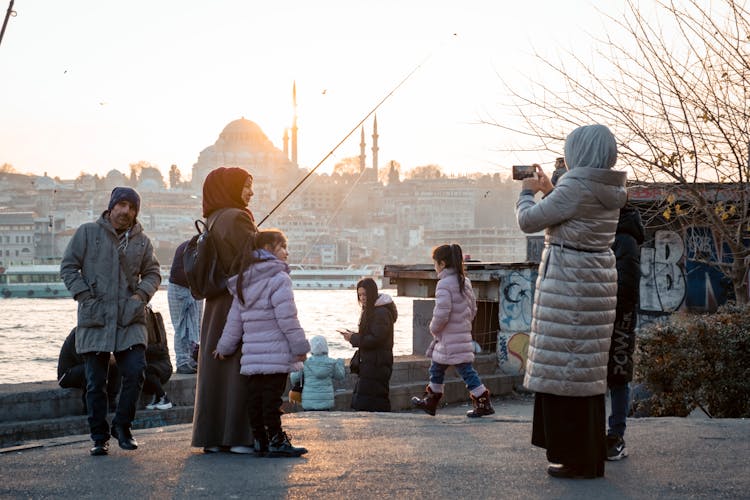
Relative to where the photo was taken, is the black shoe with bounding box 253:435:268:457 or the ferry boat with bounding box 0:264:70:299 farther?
the ferry boat with bounding box 0:264:70:299

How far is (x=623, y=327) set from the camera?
5.04 meters

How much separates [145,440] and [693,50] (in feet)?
19.7

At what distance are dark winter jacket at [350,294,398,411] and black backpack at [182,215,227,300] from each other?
2902 mm

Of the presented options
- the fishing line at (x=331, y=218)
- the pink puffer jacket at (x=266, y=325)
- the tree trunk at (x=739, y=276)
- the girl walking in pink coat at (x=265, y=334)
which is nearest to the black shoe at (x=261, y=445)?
the girl walking in pink coat at (x=265, y=334)

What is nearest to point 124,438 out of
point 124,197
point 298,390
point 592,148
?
point 124,197

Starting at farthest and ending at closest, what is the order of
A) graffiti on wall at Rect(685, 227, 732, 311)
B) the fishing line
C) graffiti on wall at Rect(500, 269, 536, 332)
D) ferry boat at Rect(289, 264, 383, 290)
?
the fishing line
ferry boat at Rect(289, 264, 383, 290)
graffiti on wall at Rect(500, 269, 536, 332)
graffiti on wall at Rect(685, 227, 732, 311)

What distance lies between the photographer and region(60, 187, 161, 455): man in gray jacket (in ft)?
18.0

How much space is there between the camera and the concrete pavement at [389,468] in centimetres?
446

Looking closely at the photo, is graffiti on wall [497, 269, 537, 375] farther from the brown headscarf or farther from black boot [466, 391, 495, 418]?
the brown headscarf

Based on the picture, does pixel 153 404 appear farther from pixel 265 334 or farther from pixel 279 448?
pixel 265 334

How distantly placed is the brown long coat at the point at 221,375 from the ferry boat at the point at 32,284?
276ft

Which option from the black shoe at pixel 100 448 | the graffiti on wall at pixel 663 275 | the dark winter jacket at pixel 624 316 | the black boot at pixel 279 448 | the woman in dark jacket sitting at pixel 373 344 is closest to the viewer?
the dark winter jacket at pixel 624 316

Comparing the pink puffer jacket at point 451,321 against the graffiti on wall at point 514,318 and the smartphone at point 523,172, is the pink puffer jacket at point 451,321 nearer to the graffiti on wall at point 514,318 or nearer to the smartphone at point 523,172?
the smartphone at point 523,172

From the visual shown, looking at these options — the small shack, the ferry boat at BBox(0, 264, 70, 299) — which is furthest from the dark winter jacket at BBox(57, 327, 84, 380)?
the ferry boat at BBox(0, 264, 70, 299)
